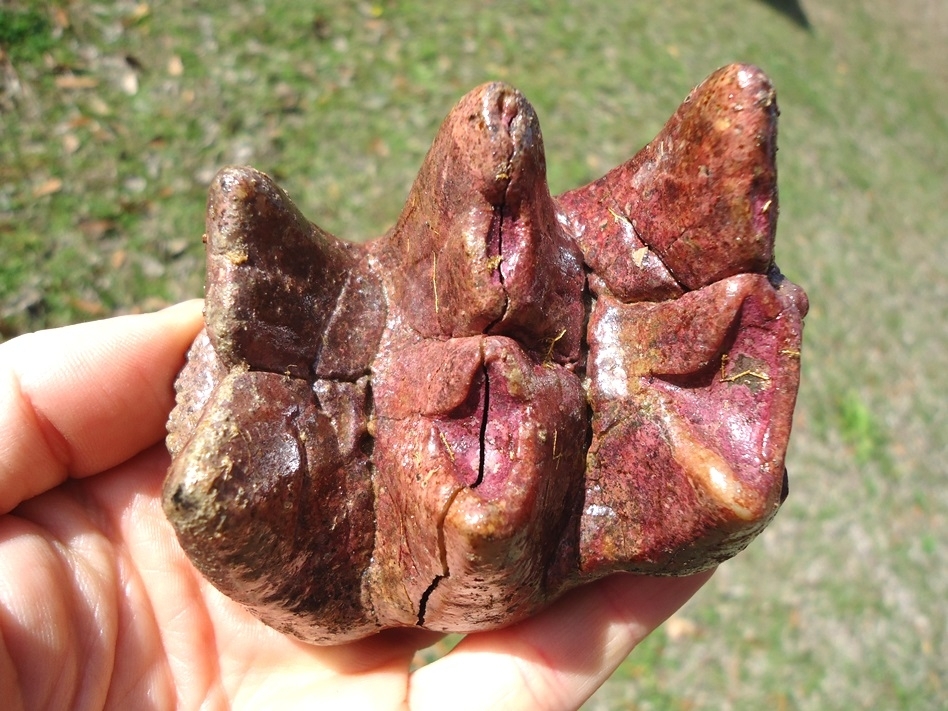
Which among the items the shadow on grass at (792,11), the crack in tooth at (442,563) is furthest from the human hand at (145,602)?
the shadow on grass at (792,11)

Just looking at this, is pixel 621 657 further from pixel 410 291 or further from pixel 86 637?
pixel 86 637

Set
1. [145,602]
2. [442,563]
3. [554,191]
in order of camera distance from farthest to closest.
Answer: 1. [554,191]
2. [145,602]
3. [442,563]

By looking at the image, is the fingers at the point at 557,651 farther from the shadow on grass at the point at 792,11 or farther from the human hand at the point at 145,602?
the shadow on grass at the point at 792,11

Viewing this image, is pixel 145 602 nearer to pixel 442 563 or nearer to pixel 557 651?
pixel 442 563

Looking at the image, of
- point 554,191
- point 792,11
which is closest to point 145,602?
point 554,191


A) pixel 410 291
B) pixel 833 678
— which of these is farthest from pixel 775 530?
pixel 410 291

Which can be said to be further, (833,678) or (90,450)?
(833,678)
